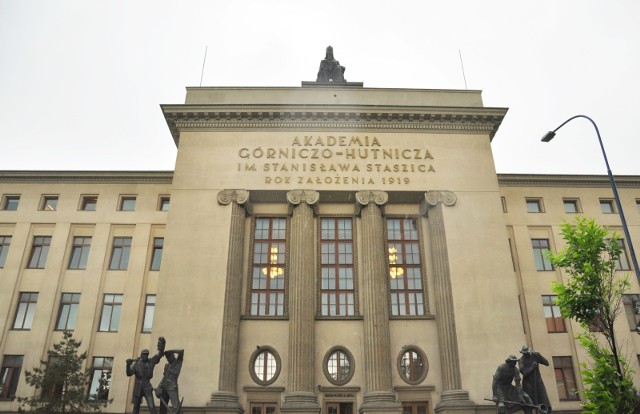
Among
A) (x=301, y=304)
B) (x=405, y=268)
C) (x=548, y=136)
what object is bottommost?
(x=301, y=304)

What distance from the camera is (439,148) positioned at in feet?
99.0

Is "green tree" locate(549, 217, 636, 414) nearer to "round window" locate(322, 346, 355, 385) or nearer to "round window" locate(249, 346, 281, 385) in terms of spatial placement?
"round window" locate(322, 346, 355, 385)

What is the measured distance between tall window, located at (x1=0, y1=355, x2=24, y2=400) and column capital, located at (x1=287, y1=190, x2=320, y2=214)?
18.1m

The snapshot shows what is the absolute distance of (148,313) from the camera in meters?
30.9

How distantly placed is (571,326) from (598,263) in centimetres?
1241

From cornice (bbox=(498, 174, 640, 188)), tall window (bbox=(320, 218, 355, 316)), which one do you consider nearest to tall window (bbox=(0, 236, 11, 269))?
tall window (bbox=(320, 218, 355, 316))

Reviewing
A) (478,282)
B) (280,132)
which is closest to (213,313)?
(280,132)

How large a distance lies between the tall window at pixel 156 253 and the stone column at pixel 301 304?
9.68 metres

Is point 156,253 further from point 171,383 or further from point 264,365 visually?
point 171,383

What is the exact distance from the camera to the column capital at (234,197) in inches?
1114

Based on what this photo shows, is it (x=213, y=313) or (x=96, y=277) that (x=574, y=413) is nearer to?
(x=213, y=313)

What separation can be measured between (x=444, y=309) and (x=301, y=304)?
7.37 metres

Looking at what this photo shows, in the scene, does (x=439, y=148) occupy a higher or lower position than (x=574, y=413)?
higher

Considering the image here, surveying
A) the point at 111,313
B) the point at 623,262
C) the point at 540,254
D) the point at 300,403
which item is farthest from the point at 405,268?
the point at 111,313
